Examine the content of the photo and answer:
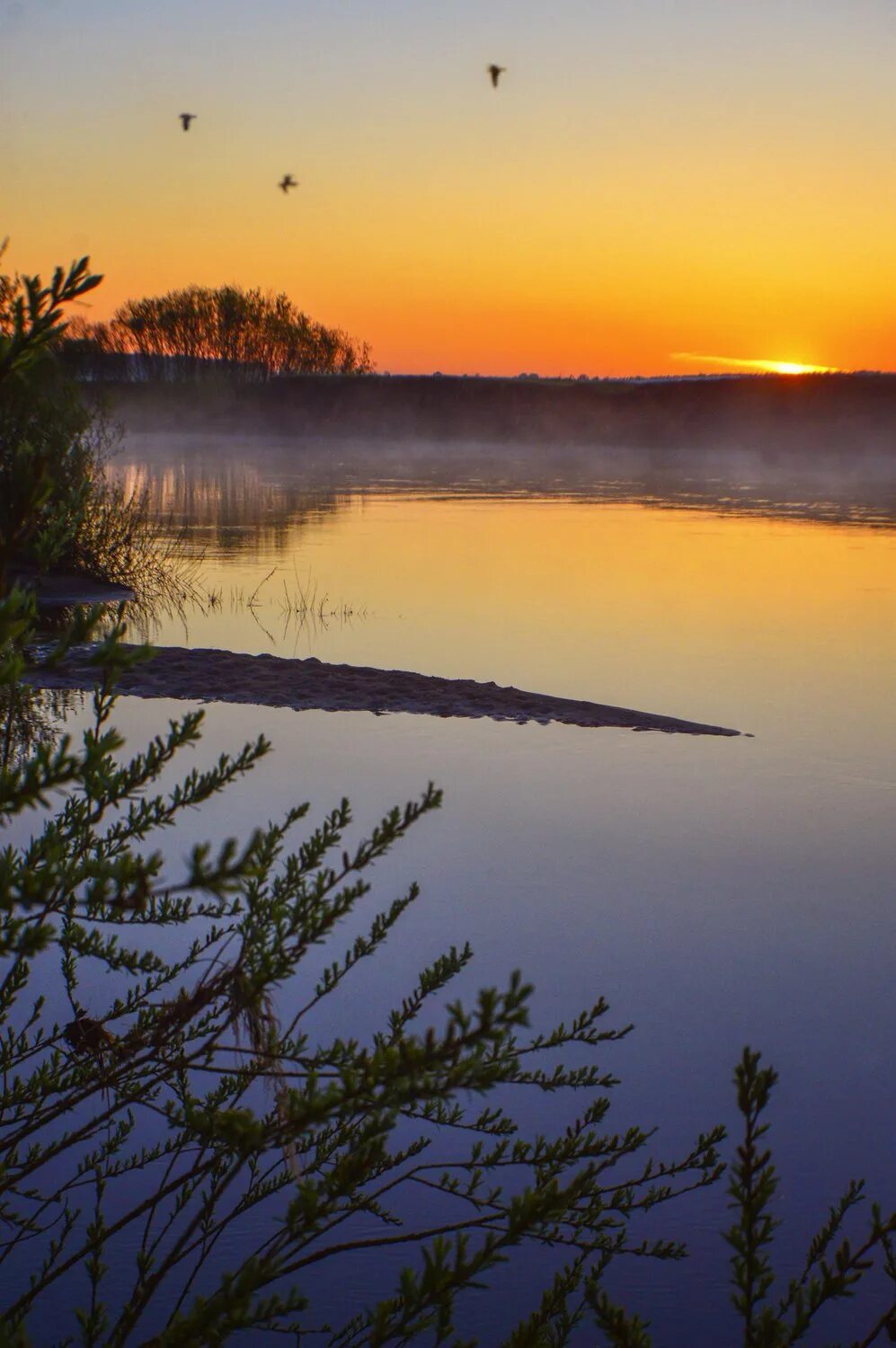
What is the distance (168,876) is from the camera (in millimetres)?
7141

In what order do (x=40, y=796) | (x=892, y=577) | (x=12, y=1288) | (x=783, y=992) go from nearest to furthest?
(x=40, y=796) < (x=12, y=1288) < (x=783, y=992) < (x=892, y=577)

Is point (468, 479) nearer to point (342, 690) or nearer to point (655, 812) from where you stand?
point (342, 690)

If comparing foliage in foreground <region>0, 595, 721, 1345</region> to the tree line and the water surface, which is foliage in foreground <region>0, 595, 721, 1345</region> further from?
the tree line

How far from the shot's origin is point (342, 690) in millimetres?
12273

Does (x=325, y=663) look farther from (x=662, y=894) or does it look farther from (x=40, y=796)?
(x=40, y=796)

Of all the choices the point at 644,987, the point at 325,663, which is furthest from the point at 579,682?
the point at 644,987

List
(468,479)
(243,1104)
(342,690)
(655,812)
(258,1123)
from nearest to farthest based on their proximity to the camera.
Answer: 1. (258,1123)
2. (243,1104)
3. (655,812)
4. (342,690)
5. (468,479)

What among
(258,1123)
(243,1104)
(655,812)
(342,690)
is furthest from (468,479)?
(258,1123)

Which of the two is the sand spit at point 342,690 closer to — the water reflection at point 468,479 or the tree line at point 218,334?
the water reflection at point 468,479

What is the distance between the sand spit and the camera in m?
11.3

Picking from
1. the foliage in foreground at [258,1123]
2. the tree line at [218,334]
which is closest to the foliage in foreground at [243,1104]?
the foliage in foreground at [258,1123]

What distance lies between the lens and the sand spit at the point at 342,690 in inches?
446

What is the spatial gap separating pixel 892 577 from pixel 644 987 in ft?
53.7

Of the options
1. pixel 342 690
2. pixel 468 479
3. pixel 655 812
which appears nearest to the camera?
pixel 655 812
